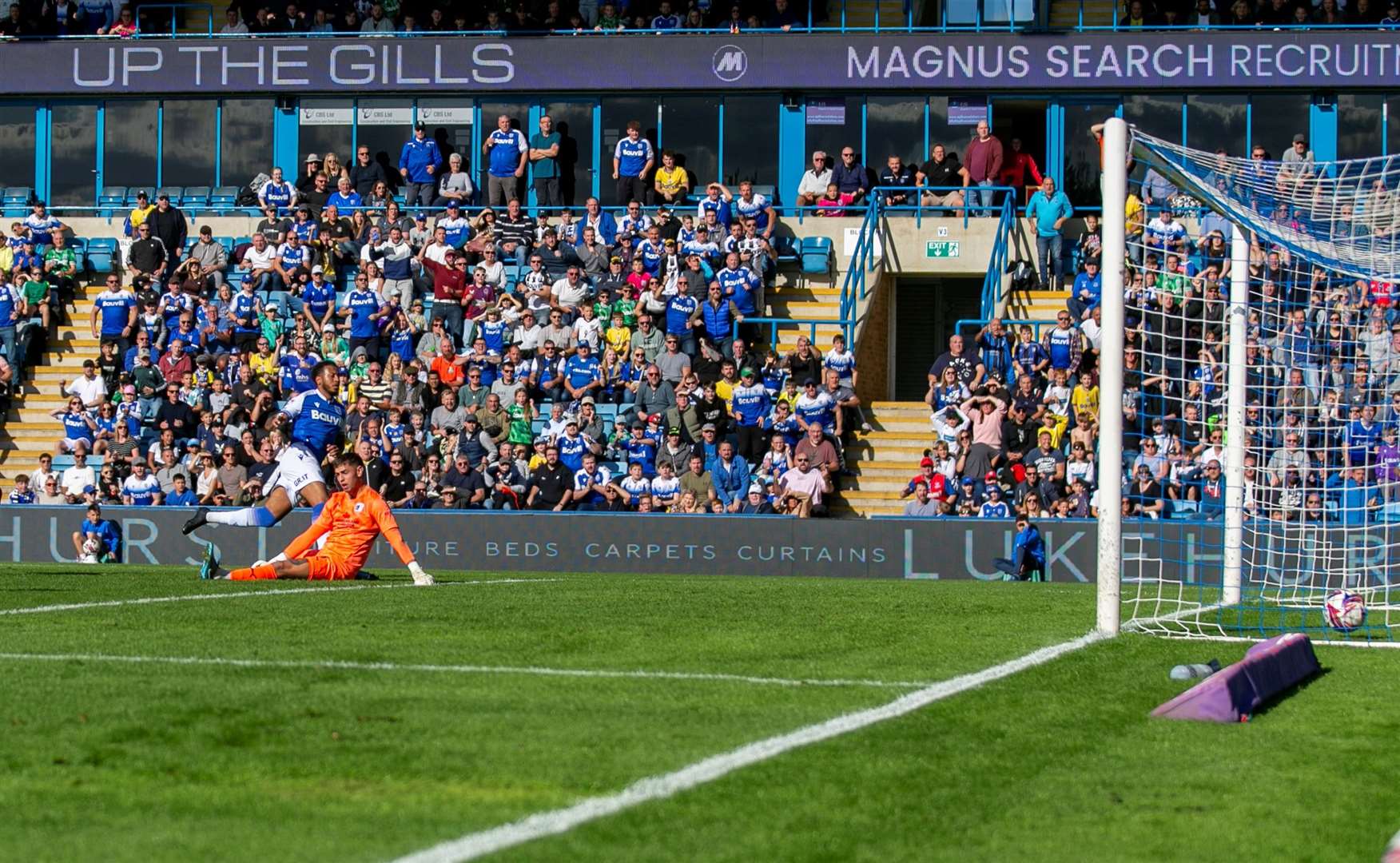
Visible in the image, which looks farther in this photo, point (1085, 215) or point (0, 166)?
point (0, 166)

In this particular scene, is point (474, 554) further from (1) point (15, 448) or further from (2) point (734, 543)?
(1) point (15, 448)

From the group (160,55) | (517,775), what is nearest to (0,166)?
(160,55)

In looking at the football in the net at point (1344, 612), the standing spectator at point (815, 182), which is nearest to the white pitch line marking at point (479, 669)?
the football in the net at point (1344, 612)

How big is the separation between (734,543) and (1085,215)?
1185cm

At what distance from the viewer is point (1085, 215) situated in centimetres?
3128

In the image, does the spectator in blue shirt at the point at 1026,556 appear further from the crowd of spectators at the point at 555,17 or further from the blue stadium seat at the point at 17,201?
the blue stadium seat at the point at 17,201

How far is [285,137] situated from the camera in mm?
34438

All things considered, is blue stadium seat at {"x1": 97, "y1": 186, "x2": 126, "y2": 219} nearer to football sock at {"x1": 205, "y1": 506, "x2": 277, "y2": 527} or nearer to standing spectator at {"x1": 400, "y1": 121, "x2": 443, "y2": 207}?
standing spectator at {"x1": 400, "y1": 121, "x2": 443, "y2": 207}

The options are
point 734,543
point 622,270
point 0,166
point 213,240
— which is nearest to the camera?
point 734,543

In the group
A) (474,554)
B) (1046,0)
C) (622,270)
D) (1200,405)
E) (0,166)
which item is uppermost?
(1046,0)

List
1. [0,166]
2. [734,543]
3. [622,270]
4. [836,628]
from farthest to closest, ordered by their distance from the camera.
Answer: [0,166], [622,270], [734,543], [836,628]

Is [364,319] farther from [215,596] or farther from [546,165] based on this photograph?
[215,596]

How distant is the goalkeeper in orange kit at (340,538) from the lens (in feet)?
50.1

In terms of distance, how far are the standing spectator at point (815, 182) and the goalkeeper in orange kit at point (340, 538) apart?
16.9 metres
